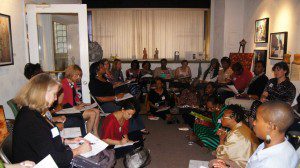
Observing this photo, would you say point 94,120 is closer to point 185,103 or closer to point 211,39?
point 185,103

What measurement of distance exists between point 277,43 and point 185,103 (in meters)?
2.43

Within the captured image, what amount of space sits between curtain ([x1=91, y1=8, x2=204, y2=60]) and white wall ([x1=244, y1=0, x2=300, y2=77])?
224cm

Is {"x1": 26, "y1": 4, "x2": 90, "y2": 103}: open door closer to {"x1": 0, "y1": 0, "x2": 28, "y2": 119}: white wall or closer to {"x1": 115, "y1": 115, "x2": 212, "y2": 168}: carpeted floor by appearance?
{"x1": 0, "y1": 0, "x2": 28, "y2": 119}: white wall

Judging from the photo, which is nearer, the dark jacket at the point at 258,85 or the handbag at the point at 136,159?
the handbag at the point at 136,159

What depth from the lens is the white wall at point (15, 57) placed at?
3.79 metres

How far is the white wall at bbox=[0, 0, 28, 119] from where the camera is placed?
3.79 m

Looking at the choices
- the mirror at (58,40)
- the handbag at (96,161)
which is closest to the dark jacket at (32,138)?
the handbag at (96,161)

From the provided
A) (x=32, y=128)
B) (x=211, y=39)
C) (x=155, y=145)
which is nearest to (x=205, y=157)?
(x=155, y=145)

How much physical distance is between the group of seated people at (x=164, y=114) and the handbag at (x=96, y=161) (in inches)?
6.5

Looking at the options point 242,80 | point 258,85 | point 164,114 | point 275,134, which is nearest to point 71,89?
point 164,114

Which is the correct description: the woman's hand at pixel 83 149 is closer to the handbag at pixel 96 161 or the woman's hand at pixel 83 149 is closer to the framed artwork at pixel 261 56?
the handbag at pixel 96 161

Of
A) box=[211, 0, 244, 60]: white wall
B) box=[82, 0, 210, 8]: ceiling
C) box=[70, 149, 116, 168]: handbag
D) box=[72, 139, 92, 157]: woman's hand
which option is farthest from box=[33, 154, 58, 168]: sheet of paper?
box=[82, 0, 210, 8]: ceiling

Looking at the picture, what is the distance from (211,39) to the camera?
9211 mm

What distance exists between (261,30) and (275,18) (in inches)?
26.8
